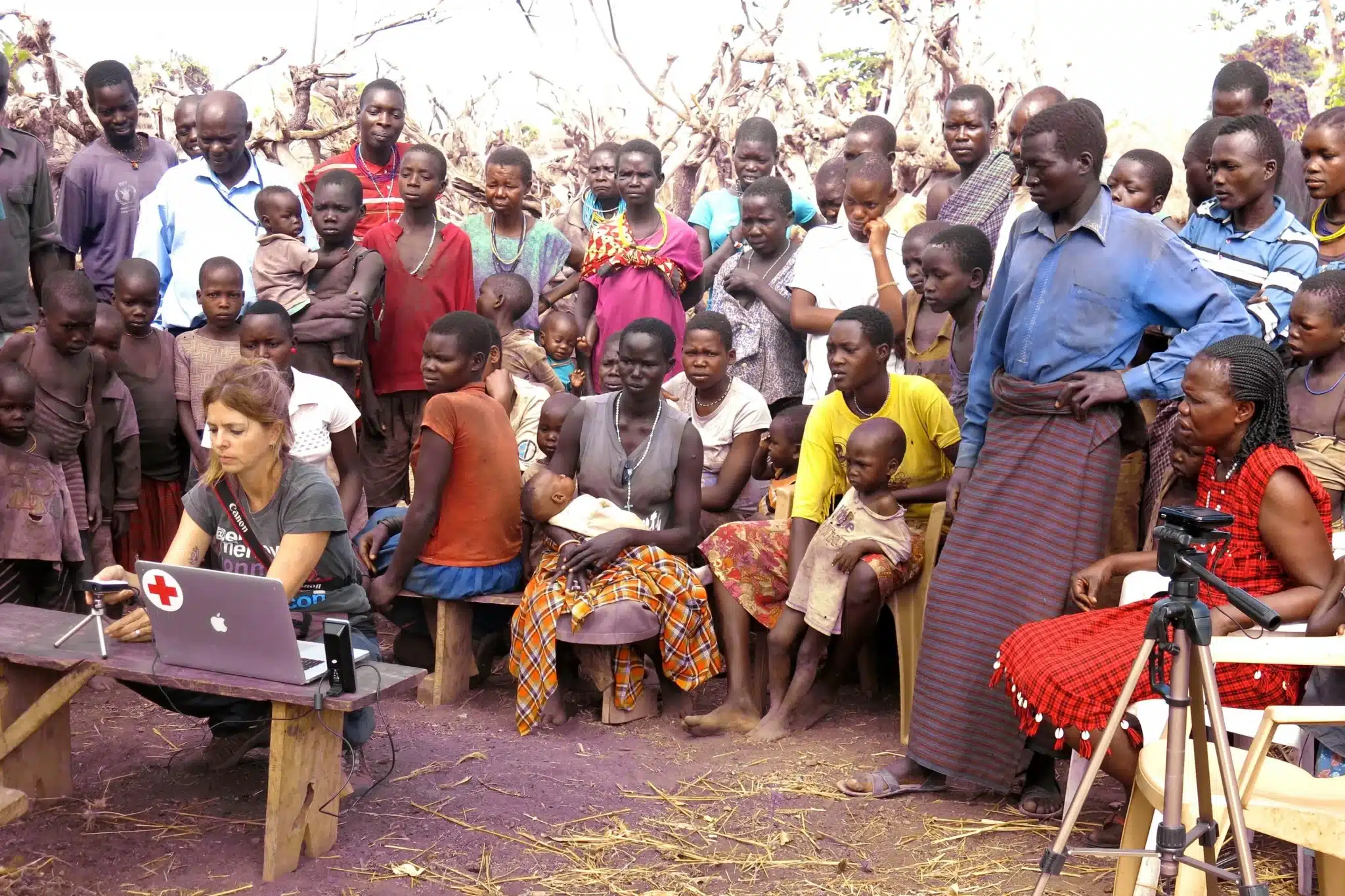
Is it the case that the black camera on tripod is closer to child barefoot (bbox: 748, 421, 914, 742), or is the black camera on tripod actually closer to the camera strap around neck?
child barefoot (bbox: 748, 421, 914, 742)

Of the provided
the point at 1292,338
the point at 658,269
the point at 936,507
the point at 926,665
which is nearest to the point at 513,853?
the point at 926,665

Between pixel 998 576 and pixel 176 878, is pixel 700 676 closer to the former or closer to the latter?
pixel 998 576

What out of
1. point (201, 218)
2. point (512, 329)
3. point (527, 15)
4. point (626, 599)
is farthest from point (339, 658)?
point (527, 15)

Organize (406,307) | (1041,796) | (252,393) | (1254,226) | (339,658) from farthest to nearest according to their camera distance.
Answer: (406,307) < (1254,226) < (1041,796) < (252,393) < (339,658)

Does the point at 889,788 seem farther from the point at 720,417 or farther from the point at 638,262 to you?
the point at 638,262

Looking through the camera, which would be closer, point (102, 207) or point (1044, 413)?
point (1044, 413)

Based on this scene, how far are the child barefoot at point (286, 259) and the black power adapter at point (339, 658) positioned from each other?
2724mm

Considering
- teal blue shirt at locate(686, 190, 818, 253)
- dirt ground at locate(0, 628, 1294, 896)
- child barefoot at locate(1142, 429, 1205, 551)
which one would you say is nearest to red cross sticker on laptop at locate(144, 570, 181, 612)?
dirt ground at locate(0, 628, 1294, 896)

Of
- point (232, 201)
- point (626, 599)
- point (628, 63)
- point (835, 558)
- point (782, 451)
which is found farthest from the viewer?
point (628, 63)

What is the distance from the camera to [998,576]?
4.64 metres

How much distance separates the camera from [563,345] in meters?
7.19

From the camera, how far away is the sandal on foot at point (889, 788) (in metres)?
4.78

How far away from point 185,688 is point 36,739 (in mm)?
873

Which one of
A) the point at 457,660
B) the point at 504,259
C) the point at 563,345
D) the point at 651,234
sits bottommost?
the point at 457,660
